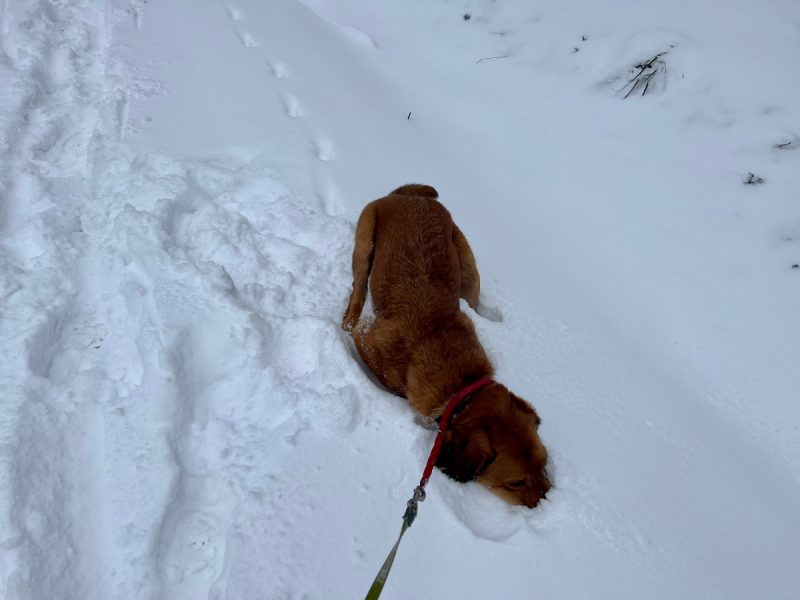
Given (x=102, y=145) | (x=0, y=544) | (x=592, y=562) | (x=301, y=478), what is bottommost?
(x=592, y=562)

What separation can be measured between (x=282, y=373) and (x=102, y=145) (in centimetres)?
232

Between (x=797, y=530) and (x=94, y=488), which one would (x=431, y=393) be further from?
(x=797, y=530)

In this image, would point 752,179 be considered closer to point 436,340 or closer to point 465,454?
point 436,340

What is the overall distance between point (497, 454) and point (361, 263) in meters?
1.53

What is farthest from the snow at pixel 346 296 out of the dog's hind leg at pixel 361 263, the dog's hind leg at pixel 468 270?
the dog's hind leg at pixel 468 270

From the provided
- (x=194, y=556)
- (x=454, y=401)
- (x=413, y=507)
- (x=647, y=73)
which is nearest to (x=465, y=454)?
(x=454, y=401)

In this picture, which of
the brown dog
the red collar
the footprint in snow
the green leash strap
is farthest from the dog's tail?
the footprint in snow

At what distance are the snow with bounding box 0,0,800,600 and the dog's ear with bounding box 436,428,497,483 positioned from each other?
0.34 feet

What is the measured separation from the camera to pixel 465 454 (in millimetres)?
2359

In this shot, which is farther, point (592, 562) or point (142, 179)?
point (142, 179)

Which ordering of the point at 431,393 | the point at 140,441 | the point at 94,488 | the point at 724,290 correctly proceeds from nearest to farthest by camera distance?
1. the point at 94,488
2. the point at 140,441
3. the point at 431,393
4. the point at 724,290

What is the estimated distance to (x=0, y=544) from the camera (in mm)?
1740

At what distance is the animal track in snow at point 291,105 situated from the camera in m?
4.68

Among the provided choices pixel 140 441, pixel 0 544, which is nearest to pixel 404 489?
pixel 140 441
